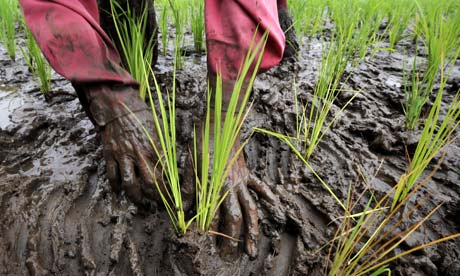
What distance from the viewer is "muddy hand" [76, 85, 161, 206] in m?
0.93

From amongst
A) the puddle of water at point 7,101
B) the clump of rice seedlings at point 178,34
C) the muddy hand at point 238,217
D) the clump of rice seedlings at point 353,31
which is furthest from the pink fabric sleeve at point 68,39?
the clump of rice seedlings at point 353,31

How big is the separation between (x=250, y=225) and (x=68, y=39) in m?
0.78

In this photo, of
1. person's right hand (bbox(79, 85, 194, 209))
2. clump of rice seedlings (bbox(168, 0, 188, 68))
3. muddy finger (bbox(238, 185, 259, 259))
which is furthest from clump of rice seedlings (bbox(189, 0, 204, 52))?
muddy finger (bbox(238, 185, 259, 259))

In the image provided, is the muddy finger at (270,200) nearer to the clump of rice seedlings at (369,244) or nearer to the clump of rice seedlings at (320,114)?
the clump of rice seedlings at (369,244)

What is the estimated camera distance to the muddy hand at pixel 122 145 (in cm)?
93

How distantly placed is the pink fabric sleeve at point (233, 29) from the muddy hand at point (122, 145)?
32cm

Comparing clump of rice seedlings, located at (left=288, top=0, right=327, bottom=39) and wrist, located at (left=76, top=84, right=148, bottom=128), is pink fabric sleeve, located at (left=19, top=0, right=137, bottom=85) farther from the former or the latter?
clump of rice seedlings, located at (left=288, top=0, right=327, bottom=39)

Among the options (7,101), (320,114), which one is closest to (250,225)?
(320,114)

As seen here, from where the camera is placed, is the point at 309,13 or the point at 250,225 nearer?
the point at 250,225

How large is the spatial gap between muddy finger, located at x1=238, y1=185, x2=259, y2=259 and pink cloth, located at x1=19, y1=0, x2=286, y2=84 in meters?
0.38

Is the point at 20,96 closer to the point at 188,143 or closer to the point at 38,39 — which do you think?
the point at 38,39

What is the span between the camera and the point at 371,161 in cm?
121

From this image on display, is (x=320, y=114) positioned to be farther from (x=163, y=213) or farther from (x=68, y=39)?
(x=68, y=39)

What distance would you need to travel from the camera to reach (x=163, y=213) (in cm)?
96
